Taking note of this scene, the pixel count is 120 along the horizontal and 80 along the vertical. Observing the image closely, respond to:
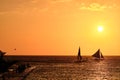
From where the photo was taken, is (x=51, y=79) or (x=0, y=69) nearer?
(x=0, y=69)

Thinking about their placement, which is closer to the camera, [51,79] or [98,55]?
[51,79]

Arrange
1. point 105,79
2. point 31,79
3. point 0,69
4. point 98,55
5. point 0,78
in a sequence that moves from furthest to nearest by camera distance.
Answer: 1. point 98,55
2. point 105,79
3. point 31,79
4. point 0,78
5. point 0,69

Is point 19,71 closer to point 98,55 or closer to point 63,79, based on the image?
point 63,79

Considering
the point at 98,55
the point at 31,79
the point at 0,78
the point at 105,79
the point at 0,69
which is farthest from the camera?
the point at 98,55

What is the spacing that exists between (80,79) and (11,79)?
805 inches

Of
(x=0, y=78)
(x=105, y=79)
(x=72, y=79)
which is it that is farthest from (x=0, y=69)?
(x=105, y=79)

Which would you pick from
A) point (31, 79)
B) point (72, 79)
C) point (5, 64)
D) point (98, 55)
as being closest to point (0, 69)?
point (5, 64)

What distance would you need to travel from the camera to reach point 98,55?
181625 mm

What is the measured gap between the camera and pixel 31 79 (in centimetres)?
8512

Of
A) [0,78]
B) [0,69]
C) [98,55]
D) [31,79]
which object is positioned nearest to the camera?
[0,69]

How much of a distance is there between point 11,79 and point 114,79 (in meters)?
29.5

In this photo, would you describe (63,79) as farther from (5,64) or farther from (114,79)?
(5,64)

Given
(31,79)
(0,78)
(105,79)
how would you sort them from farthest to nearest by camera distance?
(105,79) → (31,79) → (0,78)

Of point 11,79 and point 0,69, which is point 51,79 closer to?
point 11,79
